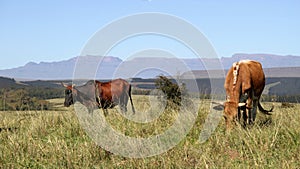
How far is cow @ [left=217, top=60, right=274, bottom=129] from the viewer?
8641mm

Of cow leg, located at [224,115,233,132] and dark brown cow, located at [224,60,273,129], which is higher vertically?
dark brown cow, located at [224,60,273,129]

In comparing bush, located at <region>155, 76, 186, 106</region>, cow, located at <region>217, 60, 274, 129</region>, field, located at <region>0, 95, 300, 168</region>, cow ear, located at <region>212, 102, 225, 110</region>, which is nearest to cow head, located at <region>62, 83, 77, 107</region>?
bush, located at <region>155, 76, 186, 106</region>

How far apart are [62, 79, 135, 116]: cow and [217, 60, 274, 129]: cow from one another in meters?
4.86

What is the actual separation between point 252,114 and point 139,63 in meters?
3.09

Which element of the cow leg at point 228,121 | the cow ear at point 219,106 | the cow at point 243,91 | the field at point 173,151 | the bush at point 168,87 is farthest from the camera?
the bush at point 168,87

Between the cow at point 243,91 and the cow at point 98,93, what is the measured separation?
486 centimetres

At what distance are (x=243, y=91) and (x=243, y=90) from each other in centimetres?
3

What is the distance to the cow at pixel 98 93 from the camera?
1470 cm

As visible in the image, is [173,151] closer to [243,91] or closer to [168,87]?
[243,91]

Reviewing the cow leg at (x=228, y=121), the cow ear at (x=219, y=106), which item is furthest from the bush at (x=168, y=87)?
the cow leg at (x=228, y=121)

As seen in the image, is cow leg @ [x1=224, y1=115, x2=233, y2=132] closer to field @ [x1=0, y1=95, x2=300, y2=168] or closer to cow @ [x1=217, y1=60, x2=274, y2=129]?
cow @ [x1=217, y1=60, x2=274, y2=129]

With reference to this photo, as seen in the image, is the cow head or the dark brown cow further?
the cow head

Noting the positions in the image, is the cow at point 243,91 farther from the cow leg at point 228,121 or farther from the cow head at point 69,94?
the cow head at point 69,94

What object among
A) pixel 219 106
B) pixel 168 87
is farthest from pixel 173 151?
pixel 168 87
